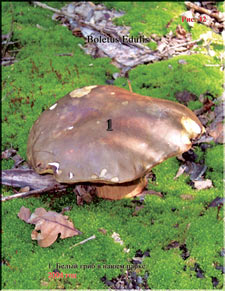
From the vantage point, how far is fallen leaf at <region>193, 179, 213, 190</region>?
12.4ft

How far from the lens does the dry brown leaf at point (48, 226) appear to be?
3.18 meters

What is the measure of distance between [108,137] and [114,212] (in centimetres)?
92

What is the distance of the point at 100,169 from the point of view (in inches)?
114

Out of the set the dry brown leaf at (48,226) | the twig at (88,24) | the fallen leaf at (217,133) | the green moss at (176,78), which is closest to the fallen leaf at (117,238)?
the dry brown leaf at (48,226)

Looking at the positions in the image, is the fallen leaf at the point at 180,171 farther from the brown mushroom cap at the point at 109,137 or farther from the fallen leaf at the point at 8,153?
the fallen leaf at the point at 8,153

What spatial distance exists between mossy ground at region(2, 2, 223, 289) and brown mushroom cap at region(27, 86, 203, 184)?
2.13ft

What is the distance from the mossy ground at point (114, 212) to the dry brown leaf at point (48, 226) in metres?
0.07

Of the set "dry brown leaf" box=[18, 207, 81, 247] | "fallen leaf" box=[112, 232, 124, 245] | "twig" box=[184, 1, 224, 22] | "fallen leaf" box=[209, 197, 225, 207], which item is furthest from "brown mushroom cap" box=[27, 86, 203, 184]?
"twig" box=[184, 1, 224, 22]

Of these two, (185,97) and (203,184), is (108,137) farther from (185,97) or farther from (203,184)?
(185,97)

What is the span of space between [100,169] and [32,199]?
1204 mm

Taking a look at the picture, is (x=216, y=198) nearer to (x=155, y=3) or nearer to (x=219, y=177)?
(x=219, y=177)

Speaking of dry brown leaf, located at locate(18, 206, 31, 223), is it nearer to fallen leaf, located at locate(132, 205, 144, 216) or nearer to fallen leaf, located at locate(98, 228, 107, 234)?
fallen leaf, located at locate(98, 228, 107, 234)

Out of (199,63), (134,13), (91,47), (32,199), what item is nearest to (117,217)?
(32,199)

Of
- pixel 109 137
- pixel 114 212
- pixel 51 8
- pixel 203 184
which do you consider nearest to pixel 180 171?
pixel 203 184
